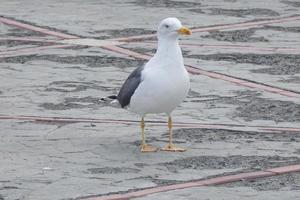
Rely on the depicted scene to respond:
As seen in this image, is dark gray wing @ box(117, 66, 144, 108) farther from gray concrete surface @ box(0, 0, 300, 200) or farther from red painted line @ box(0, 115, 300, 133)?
red painted line @ box(0, 115, 300, 133)

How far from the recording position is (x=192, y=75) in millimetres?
14336

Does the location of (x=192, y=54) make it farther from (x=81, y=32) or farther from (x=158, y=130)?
(x=158, y=130)

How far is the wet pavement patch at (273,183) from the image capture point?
9000 millimetres

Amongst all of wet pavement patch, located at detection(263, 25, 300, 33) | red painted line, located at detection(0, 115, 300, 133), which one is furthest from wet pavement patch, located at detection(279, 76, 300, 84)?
wet pavement patch, located at detection(263, 25, 300, 33)

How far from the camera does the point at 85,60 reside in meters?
15.5

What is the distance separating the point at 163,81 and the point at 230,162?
91 centimetres

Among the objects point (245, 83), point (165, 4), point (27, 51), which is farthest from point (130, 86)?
point (165, 4)

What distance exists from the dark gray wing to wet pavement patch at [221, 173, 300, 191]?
1563 mm

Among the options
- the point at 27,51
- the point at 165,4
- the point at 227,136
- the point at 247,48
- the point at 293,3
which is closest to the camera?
the point at 227,136

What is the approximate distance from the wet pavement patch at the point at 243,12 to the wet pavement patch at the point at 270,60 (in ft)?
13.7

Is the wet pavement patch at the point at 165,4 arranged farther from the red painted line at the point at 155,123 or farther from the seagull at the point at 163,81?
the seagull at the point at 163,81

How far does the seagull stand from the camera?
32.9ft

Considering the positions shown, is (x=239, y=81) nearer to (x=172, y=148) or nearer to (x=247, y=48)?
(x=247, y=48)

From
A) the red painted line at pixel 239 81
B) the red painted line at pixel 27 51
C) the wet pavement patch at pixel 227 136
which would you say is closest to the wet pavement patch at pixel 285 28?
the red painted line at pixel 239 81
